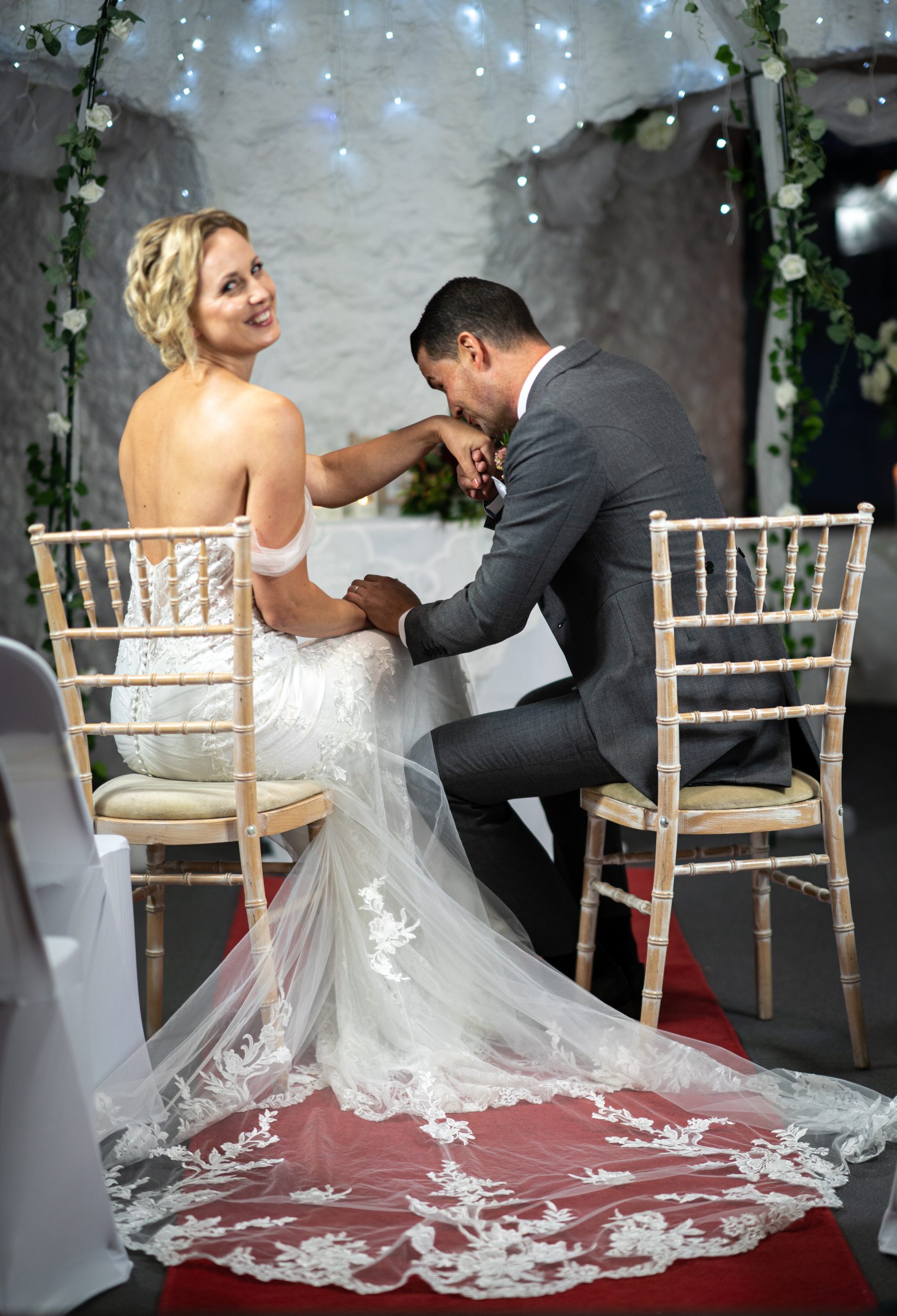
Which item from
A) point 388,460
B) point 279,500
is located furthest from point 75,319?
point 279,500

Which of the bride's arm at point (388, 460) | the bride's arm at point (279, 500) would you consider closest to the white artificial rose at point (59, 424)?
the bride's arm at point (388, 460)

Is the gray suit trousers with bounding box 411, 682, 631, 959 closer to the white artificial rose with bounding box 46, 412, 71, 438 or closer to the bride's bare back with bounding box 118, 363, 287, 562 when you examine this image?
the bride's bare back with bounding box 118, 363, 287, 562

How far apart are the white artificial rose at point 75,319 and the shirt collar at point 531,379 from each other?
192 centimetres

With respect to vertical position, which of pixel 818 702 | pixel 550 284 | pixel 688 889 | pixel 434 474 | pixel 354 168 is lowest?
pixel 688 889

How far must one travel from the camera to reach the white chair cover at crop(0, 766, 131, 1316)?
147 cm

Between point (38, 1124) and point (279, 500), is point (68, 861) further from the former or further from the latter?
point (279, 500)

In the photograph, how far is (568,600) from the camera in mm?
2471

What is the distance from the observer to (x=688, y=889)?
3.61 metres

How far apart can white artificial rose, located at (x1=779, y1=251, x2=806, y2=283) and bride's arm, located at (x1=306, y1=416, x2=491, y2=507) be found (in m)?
1.61

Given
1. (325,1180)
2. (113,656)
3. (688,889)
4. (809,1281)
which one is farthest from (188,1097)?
(113,656)

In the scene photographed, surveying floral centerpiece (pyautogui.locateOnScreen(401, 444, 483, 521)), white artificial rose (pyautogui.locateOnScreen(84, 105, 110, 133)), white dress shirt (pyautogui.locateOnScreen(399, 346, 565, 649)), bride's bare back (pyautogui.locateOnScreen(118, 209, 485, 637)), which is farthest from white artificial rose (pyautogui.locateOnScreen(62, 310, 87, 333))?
white dress shirt (pyautogui.locateOnScreen(399, 346, 565, 649))

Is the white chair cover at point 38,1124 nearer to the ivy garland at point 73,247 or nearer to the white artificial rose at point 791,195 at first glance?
the ivy garland at point 73,247

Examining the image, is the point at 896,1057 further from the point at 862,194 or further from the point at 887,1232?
the point at 862,194

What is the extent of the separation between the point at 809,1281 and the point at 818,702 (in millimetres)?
2944
